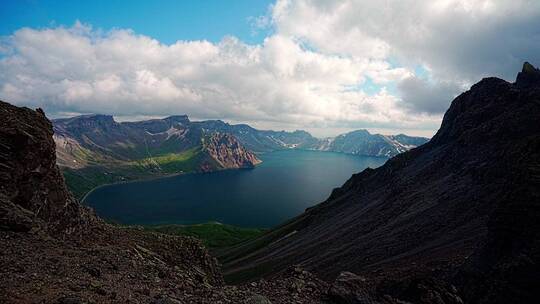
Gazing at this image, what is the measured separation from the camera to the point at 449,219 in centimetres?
7556

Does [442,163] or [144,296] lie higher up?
[442,163]

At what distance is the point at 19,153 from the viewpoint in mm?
36000

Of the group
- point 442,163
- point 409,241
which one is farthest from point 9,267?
point 442,163

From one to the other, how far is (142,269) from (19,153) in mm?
19441

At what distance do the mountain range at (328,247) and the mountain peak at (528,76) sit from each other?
36433 mm

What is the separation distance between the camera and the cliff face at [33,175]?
34.1 metres

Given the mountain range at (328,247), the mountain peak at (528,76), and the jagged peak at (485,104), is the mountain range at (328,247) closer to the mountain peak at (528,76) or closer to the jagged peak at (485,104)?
the jagged peak at (485,104)

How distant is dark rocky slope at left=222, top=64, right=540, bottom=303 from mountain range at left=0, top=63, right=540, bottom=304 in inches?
9.1

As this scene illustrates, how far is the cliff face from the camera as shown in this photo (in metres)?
34.1

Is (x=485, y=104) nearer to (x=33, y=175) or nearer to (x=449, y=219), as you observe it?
(x=449, y=219)

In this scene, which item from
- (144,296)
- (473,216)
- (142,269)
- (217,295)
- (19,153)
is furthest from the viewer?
(473,216)

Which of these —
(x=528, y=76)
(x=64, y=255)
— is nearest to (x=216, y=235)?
(x=528, y=76)

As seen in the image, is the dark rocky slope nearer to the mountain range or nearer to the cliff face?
the mountain range

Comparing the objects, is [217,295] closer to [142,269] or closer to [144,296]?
[144,296]
